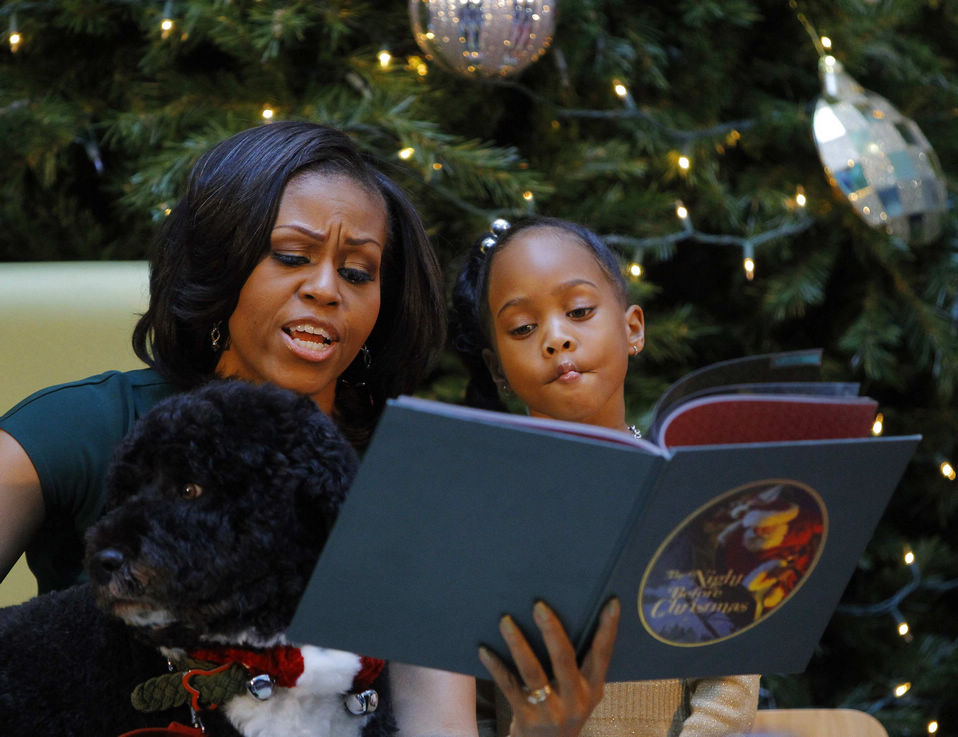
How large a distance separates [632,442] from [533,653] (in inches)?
8.8

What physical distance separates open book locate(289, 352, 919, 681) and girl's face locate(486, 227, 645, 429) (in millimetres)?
360

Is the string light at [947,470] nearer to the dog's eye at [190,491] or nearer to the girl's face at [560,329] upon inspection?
the girl's face at [560,329]

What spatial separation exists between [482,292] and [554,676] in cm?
69

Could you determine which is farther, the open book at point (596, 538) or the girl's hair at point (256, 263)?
the girl's hair at point (256, 263)

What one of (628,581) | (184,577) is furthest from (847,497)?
(184,577)

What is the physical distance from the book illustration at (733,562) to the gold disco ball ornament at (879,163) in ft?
3.64

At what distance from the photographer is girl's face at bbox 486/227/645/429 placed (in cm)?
134

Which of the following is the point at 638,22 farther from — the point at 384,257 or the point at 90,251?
the point at 90,251

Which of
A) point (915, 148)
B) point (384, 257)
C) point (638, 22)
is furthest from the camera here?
point (638, 22)

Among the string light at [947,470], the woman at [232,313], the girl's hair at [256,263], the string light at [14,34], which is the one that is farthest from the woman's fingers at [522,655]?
the string light at [947,470]

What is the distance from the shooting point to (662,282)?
2.49 metres

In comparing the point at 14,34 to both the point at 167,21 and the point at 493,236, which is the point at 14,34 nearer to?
the point at 167,21

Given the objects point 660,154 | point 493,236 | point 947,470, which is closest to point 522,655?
point 493,236

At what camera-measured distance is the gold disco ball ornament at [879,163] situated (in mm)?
1851
